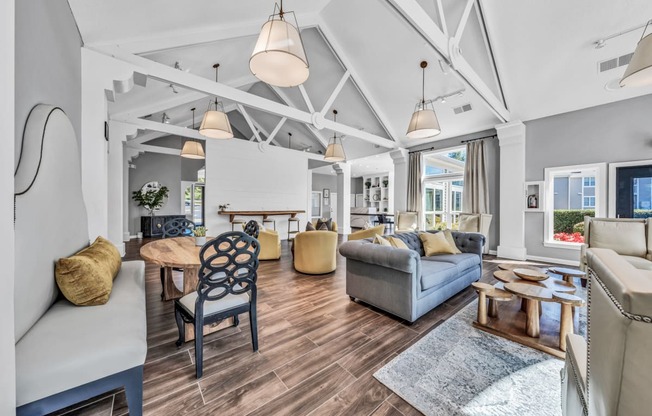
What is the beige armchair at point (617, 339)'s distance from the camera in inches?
20.4

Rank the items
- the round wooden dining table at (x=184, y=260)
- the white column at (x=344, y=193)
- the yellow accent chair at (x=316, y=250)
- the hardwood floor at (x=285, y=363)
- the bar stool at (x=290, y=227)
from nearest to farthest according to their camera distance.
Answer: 1. the hardwood floor at (x=285, y=363)
2. the round wooden dining table at (x=184, y=260)
3. the yellow accent chair at (x=316, y=250)
4. the bar stool at (x=290, y=227)
5. the white column at (x=344, y=193)

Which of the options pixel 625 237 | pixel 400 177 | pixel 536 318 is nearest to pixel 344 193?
pixel 400 177

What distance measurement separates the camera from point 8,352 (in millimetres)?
881

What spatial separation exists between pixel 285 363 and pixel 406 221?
584 cm

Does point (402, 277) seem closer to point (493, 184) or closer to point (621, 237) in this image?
point (621, 237)

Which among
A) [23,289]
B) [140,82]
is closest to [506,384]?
[23,289]

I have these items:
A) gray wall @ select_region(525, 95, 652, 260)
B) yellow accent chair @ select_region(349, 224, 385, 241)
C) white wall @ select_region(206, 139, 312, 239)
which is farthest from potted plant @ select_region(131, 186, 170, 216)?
gray wall @ select_region(525, 95, 652, 260)

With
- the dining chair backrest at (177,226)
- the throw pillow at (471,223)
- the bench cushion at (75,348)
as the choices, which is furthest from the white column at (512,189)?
the bench cushion at (75,348)

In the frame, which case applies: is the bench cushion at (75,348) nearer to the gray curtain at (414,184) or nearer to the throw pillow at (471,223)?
the throw pillow at (471,223)

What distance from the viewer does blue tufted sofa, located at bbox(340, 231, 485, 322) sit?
7.80 feet

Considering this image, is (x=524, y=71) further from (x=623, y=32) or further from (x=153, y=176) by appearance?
(x=153, y=176)

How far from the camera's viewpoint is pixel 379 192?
522 inches

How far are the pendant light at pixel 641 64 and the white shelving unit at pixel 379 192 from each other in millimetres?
9829

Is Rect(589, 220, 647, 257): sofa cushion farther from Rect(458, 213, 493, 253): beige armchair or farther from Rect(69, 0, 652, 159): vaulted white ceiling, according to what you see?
Rect(69, 0, 652, 159): vaulted white ceiling
